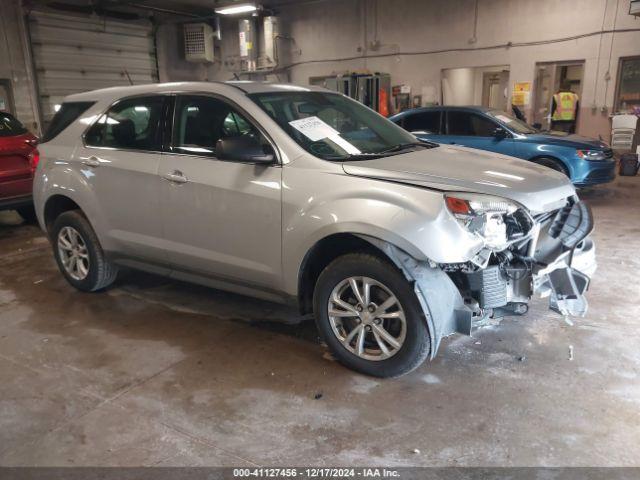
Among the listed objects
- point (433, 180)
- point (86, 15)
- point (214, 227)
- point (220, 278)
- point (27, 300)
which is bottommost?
point (27, 300)

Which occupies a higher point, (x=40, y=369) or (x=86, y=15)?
(x=86, y=15)

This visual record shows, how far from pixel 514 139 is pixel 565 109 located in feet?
14.9

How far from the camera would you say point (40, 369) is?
328 cm

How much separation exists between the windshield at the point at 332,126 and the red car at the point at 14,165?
4.48 meters

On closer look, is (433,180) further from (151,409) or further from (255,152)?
(151,409)

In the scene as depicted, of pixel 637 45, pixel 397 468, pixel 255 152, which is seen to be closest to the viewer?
pixel 397 468

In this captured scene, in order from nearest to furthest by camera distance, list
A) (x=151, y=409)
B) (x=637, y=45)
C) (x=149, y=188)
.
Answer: (x=151, y=409) → (x=149, y=188) → (x=637, y=45)

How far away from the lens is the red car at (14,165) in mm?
6508

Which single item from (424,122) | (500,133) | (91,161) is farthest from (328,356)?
(424,122)

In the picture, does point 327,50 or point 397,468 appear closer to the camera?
point 397,468

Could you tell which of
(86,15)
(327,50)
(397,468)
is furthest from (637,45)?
(86,15)

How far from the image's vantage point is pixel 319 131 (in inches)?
132

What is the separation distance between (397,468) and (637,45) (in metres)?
11.6

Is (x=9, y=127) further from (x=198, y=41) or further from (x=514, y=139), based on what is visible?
(x=198, y=41)
